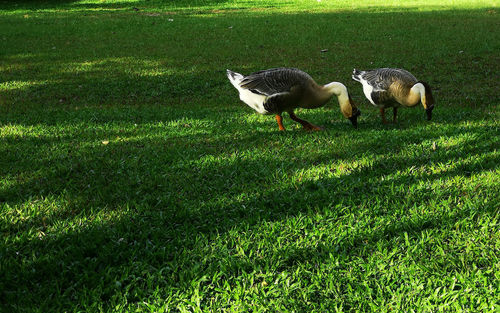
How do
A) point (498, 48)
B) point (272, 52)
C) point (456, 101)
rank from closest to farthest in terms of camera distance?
1. point (456, 101)
2. point (498, 48)
3. point (272, 52)

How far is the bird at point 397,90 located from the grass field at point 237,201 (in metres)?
0.34

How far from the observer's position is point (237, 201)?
3609 mm

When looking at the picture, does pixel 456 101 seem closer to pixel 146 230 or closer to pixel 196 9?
pixel 146 230

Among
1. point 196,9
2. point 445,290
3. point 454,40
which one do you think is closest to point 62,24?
point 196,9

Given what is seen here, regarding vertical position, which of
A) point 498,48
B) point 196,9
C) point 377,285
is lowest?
point 377,285

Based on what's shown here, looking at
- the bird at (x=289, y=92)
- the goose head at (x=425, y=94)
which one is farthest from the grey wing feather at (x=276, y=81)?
the goose head at (x=425, y=94)

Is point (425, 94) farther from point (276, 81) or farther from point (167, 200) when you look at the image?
point (167, 200)

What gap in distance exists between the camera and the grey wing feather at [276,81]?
16.8 feet

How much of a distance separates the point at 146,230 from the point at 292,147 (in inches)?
85.9

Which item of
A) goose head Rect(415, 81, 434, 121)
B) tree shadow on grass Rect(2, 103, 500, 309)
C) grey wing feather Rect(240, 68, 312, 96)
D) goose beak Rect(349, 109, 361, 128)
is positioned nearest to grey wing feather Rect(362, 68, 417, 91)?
goose head Rect(415, 81, 434, 121)

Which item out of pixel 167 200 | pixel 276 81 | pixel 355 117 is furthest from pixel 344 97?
pixel 167 200

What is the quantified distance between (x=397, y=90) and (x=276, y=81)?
151 cm

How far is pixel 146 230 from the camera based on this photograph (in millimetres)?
3213

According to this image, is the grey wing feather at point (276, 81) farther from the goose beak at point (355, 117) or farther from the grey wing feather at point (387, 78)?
the grey wing feather at point (387, 78)
